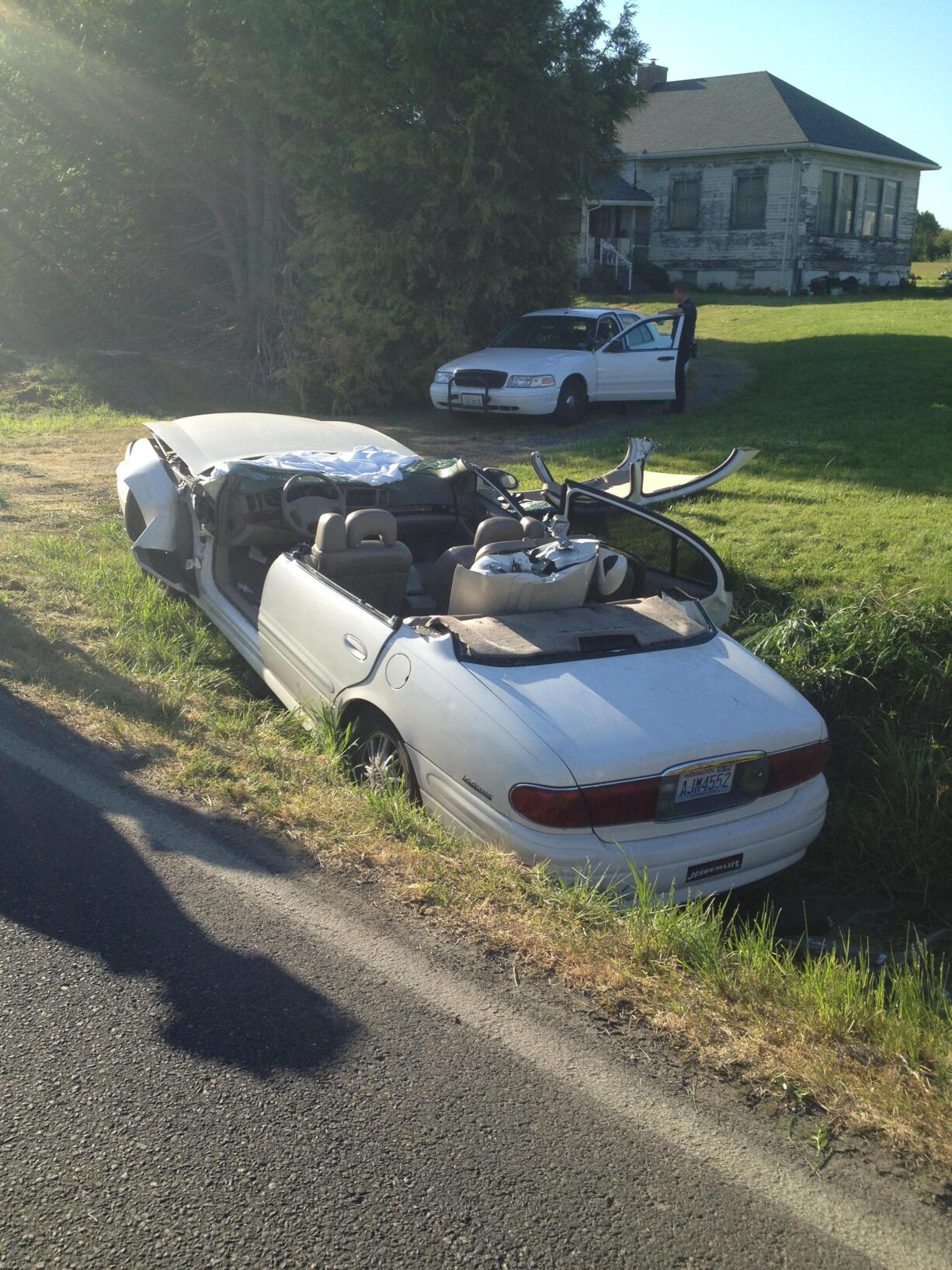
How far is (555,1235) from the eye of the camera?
237cm

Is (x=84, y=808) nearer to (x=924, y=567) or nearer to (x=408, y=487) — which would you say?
(x=408, y=487)

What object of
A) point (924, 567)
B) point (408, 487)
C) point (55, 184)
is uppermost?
point (55, 184)

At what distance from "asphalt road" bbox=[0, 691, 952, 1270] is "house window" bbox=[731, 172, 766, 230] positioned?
108 ft

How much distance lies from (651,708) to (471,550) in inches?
74.1

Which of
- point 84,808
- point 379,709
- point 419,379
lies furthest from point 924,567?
point 419,379

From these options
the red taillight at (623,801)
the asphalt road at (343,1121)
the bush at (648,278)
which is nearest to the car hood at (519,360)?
the red taillight at (623,801)

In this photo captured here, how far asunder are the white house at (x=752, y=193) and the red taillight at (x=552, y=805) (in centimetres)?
2987

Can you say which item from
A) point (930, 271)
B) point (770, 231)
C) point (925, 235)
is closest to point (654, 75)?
point (770, 231)

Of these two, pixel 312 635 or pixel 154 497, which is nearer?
pixel 312 635

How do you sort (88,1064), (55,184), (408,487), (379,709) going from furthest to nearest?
(55,184) → (408,487) → (379,709) → (88,1064)

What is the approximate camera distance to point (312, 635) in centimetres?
548

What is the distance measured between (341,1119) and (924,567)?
21.2 ft

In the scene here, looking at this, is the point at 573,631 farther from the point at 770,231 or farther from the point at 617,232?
the point at 617,232

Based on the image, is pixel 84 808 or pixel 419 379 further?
pixel 419 379
